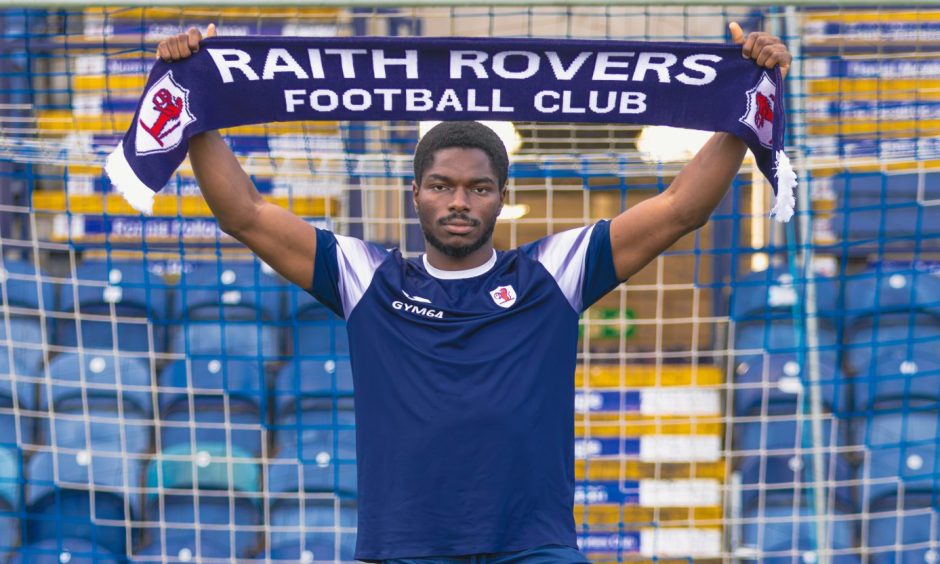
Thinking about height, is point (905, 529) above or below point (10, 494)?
below

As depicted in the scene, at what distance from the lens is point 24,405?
5.56 meters

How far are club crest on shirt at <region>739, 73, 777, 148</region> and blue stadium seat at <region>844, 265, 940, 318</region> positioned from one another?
2525 millimetres

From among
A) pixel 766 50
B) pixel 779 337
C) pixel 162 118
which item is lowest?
pixel 779 337

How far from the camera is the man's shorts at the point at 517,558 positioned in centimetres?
266

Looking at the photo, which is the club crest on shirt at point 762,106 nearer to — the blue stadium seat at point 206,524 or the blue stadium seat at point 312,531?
the blue stadium seat at point 312,531

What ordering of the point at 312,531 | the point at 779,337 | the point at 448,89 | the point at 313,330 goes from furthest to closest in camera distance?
the point at 313,330, the point at 779,337, the point at 312,531, the point at 448,89

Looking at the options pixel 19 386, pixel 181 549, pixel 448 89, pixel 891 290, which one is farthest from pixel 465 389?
pixel 19 386

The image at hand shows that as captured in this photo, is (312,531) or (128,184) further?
(312,531)

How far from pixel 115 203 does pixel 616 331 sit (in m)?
2.61

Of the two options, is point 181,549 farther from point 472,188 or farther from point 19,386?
point 472,188

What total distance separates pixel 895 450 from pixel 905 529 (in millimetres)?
357

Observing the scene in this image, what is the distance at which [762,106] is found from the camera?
2928mm

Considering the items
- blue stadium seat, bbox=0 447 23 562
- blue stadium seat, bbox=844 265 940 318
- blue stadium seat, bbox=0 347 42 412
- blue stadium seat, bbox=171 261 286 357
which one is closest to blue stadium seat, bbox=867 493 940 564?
blue stadium seat, bbox=844 265 940 318

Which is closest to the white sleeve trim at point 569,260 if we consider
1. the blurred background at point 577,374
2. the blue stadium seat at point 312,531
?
the blurred background at point 577,374
